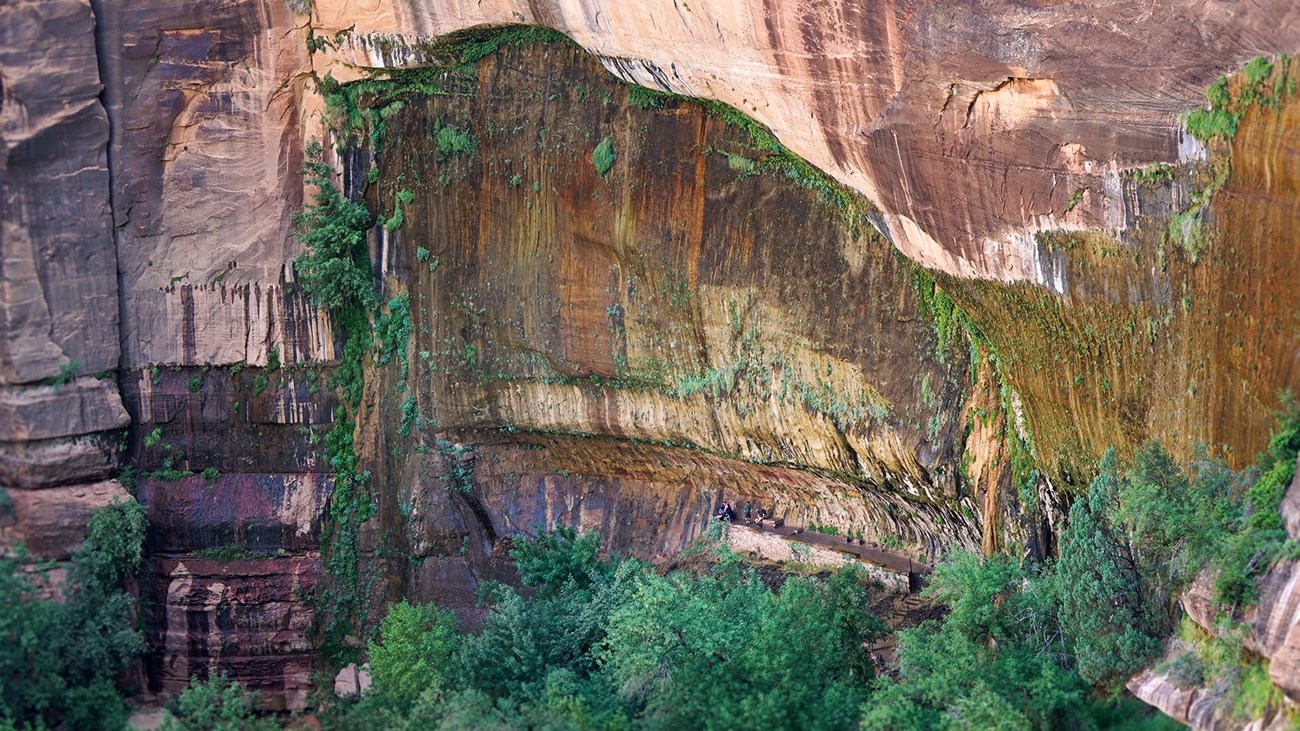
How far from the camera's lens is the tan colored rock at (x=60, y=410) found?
696 inches

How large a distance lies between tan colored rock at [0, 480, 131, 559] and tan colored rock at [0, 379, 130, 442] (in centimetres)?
82

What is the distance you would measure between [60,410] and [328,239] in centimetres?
437

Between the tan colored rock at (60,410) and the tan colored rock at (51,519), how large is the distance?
82 centimetres

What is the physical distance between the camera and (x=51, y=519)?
59.2ft

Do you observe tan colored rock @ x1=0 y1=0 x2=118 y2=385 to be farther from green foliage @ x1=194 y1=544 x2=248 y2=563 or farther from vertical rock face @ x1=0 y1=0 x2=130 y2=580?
green foliage @ x1=194 y1=544 x2=248 y2=563

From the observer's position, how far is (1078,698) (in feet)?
42.1

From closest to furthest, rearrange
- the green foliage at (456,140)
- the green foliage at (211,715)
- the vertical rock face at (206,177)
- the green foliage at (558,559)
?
the green foliage at (211,715) → the vertical rock face at (206,177) → the green foliage at (456,140) → the green foliage at (558,559)

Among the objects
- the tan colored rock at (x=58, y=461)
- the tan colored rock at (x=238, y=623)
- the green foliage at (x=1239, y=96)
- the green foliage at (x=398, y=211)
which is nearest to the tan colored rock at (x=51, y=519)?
the tan colored rock at (x=58, y=461)

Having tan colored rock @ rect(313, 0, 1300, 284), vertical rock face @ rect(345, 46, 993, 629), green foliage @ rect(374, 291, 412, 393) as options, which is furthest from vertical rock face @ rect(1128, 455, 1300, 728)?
green foliage @ rect(374, 291, 412, 393)

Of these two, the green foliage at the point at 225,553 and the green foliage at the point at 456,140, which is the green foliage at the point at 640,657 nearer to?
the green foliage at the point at 225,553

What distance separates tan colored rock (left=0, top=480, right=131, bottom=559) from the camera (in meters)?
17.8

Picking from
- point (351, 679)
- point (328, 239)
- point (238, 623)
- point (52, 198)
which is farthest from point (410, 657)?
point (52, 198)

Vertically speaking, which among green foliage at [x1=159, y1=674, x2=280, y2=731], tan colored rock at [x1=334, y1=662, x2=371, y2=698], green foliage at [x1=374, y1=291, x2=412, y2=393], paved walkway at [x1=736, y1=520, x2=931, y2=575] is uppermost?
green foliage at [x1=374, y1=291, x2=412, y2=393]

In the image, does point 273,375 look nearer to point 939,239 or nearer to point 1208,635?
point 939,239
